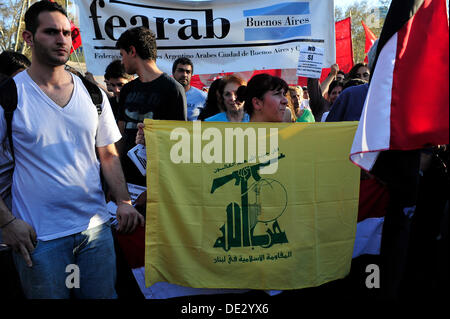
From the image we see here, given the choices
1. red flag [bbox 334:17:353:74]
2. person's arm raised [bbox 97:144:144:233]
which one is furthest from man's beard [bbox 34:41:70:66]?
red flag [bbox 334:17:353:74]

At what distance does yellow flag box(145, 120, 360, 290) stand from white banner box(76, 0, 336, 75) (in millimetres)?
2896

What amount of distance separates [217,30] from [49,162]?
13.2 ft

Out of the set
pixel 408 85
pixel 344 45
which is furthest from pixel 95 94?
pixel 344 45

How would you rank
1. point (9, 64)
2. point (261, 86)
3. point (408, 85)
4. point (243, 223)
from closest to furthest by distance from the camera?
point (408, 85)
point (243, 223)
point (261, 86)
point (9, 64)

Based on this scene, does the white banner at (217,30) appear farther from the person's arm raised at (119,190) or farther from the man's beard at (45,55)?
the man's beard at (45,55)

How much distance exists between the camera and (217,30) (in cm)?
586

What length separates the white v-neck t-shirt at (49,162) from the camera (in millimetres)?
2260

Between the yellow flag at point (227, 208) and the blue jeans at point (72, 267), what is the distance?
1.69 feet

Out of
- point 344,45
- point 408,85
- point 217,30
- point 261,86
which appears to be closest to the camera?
point 408,85

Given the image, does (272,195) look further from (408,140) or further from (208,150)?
(408,140)

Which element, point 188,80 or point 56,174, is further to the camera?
point 188,80

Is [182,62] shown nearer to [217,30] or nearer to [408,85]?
[217,30]

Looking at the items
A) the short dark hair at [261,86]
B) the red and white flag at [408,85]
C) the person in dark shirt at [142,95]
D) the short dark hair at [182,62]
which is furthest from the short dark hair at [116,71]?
the red and white flag at [408,85]

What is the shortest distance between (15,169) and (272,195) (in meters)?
1.61
